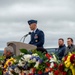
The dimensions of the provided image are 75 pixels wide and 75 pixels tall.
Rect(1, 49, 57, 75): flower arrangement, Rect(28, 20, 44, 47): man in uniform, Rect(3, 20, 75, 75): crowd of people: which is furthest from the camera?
Rect(28, 20, 44, 47): man in uniform

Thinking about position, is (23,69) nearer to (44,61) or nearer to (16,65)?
(16,65)

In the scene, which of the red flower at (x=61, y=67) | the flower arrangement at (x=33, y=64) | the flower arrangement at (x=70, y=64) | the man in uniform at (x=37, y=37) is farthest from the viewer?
the man in uniform at (x=37, y=37)

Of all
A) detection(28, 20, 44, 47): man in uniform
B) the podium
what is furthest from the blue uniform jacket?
the podium

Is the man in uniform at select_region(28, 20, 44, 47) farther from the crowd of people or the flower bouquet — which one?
the flower bouquet

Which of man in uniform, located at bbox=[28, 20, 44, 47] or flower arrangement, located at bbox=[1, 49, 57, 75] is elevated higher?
man in uniform, located at bbox=[28, 20, 44, 47]

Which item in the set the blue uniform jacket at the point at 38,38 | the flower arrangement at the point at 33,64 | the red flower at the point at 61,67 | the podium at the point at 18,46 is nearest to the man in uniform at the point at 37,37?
the blue uniform jacket at the point at 38,38

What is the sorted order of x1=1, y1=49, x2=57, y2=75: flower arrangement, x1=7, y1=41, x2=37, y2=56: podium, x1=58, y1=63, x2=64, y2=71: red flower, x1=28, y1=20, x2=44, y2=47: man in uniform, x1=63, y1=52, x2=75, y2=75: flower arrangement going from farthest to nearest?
1. x1=28, y1=20, x2=44, y2=47: man in uniform
2. x1=7, y1=41, x2=37, y2=56: podium
3. x1=1, y1=49, x2=57, y2=75: flower arrangement
4. x1=58, y1=63, x2=64, y2=71: red flower
5. x1=63, y1=52, x2=75, y2=75: flower arrangement

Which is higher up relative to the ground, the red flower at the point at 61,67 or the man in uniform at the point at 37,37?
the man in uniform at the point at 37,37

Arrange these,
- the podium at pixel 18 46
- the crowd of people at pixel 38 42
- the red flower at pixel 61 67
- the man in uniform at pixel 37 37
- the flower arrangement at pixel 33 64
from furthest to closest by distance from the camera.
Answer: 1. the man in uniform at pixel 37 37
2. the crowd of people at pixel 38 42
3. the podium at pixel 18 46
4. the flower arrangement at pixel 33 64
5. the red flower at pixel 61 67

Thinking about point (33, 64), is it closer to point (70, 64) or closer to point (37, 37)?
point (70, 64)

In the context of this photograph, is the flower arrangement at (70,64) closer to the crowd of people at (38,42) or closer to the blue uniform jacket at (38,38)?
the crowd of people at (38,42)

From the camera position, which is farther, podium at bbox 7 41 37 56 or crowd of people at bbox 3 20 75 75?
crowd of people at bbox 3 20 75 75

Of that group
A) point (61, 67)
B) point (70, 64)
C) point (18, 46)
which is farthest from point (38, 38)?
point (70, 64)

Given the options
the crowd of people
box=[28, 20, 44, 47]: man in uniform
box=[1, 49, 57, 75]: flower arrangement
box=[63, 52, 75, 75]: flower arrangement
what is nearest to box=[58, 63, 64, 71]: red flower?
box=[63, 52, 75, 75]: flower arrangement
